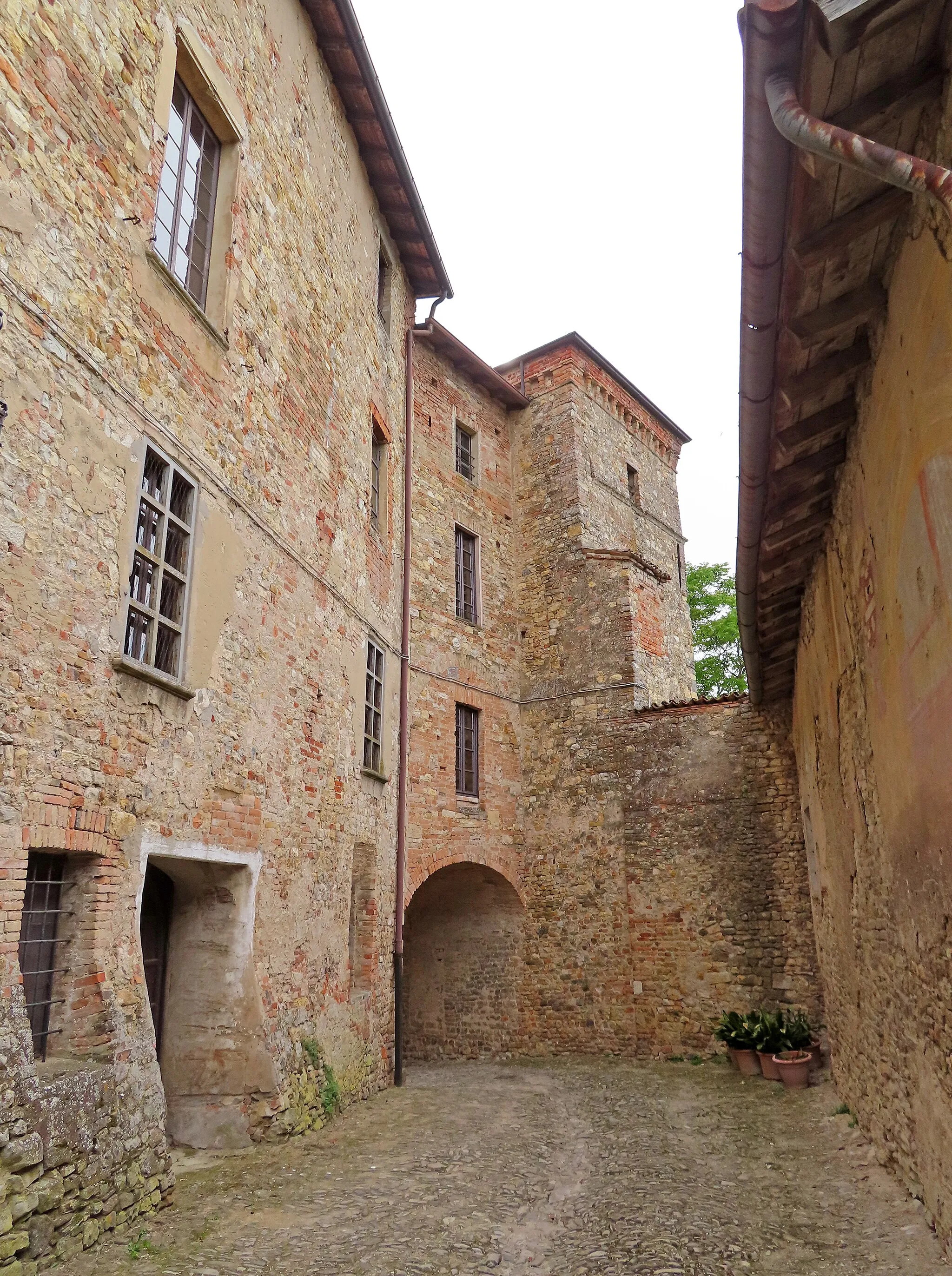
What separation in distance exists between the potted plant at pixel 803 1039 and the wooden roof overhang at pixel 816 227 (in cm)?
663

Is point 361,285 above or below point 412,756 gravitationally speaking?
above

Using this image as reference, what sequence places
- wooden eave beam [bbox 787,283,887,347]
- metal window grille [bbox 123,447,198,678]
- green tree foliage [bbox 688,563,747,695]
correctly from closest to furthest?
wooden eave beam [bbox 787,283,887,347] < metal window grille [bbox 123,447,198,678] < green tree foliage [bbox 688,563,747,695]

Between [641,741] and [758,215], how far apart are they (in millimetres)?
9444

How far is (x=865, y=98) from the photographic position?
2.82m

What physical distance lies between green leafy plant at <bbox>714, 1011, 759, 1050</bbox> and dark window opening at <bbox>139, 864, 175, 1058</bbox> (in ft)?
20.9

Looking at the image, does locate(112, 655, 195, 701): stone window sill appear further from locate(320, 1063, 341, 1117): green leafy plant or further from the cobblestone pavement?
locate(320, 1063, 341, 1117): green leafy plant

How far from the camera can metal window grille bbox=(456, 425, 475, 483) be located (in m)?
13.7

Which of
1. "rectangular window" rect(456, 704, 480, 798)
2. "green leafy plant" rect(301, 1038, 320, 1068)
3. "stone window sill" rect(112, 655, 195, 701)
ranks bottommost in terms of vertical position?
"green leafy plant" rect(301, 1038, 320, 1068)

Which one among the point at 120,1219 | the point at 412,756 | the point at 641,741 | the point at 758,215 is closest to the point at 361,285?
the point at 412,756

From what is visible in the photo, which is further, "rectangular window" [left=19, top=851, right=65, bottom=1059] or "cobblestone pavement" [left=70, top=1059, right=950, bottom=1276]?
"rectangular window" [left=19, top=851, right=65, bottom=1059]

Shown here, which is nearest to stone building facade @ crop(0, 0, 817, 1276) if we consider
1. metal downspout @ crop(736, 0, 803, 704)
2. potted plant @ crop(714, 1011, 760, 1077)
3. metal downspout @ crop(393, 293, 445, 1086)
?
metal downspout @ crop(393, 293, 445, 1086)

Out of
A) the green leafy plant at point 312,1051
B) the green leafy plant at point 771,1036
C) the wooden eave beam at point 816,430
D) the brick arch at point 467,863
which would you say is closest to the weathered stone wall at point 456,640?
the brick arch at point 467,863

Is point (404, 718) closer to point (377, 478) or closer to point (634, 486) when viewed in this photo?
point (377, 478)

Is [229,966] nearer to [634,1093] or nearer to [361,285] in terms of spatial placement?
[634,1093]
